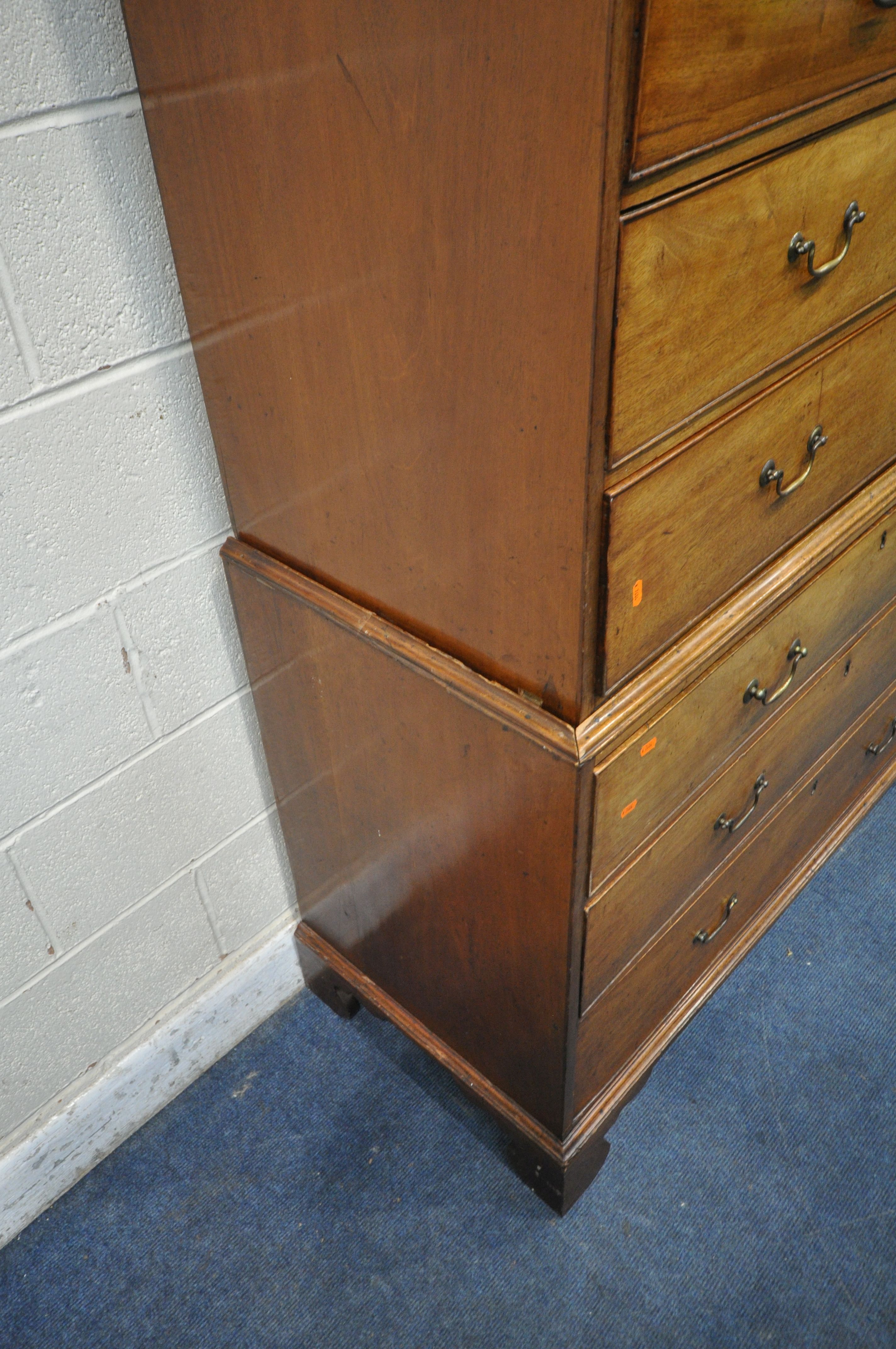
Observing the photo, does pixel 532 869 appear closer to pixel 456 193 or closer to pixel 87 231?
pixel 456 193

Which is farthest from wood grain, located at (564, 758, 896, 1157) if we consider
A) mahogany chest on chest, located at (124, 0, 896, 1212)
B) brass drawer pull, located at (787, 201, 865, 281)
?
brass drawer pull, located at (787, 201, 865, 281)

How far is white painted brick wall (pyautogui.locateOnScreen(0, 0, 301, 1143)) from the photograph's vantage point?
811 mm

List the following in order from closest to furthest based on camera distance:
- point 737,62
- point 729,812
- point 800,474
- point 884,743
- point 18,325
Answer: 1. point 737,62
2. point 18,325
3. point 800,474
4. point 729,812
5. point 884,743

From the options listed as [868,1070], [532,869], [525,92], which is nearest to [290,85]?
[525,92]

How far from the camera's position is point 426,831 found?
41.3 inches

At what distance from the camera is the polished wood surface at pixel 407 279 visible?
1.97ft

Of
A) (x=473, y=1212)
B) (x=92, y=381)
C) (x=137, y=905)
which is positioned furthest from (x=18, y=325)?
(x=473, y=1212)

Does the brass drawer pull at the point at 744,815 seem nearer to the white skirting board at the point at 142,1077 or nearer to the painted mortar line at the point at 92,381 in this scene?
the white skirting board at the point at 142,1077

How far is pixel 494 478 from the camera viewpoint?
75 centimetres

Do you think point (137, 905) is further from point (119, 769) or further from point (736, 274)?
point (736, 274)

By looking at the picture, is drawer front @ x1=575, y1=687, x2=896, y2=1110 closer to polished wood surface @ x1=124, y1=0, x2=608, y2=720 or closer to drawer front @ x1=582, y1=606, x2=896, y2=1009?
drawer front @ x1=582, y1=606, x2=896, y2=1009

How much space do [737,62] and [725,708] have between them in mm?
582

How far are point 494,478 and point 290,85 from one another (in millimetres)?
313

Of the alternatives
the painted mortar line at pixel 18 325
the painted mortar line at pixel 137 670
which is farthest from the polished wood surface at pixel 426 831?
the painted mortar line at pixel 18 325
